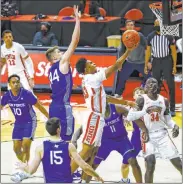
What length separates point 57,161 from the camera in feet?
29.5

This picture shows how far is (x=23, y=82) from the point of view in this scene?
1425 centimetres

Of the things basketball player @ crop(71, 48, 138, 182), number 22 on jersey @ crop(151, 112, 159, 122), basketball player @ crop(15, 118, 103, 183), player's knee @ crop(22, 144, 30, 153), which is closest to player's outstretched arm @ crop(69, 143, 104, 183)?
basketball player @ crop(15, 118, 103, 183)

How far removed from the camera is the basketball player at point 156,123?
10852 millimetres

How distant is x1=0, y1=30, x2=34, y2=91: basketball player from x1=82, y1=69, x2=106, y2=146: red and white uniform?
3402 millimetres

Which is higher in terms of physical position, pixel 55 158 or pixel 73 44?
pixel 73 44

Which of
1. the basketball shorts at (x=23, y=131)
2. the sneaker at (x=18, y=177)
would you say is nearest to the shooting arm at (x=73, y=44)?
the basketball shorts at (x=23, y=131)

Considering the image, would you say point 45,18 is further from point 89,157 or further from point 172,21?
point 89,157

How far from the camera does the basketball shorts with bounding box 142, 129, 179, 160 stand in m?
10.8

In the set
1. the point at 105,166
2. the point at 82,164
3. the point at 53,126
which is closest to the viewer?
the point at 82,164

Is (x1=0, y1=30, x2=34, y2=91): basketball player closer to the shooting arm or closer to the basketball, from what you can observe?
the shooting arm

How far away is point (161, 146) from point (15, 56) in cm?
437

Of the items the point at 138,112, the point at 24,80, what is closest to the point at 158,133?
the point at 138,112

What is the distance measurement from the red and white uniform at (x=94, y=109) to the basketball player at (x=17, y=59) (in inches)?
134

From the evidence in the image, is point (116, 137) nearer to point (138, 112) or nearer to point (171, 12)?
point (138, 112)
